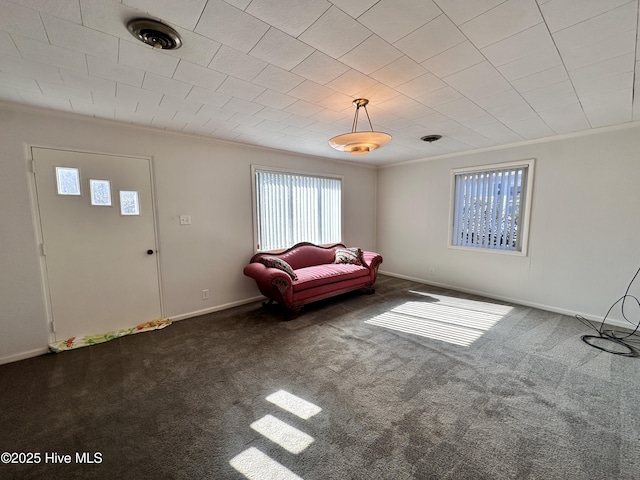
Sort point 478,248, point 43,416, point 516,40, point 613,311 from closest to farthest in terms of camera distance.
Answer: point 516,40 → point 43,416 → point 613,311 → point 478,248

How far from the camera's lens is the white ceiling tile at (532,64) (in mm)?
1709

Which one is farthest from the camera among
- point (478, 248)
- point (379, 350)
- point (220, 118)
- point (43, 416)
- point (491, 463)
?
point (478, 248)

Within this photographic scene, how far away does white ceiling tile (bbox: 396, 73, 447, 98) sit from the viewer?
2.03 metres

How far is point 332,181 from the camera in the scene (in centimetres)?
515

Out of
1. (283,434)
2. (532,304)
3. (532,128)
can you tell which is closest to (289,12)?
(283,434)

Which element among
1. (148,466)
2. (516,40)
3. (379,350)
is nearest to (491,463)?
(379,350)

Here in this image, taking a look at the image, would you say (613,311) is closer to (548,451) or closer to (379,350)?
(548,451)

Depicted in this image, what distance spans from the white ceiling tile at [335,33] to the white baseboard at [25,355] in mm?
3831

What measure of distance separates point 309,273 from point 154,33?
3077 mm

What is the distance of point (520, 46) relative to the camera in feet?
5.34

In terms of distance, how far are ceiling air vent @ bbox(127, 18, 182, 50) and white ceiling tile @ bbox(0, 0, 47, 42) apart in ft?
→ 1.47

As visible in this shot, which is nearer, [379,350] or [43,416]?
[43,416]

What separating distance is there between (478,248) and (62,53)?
540cm

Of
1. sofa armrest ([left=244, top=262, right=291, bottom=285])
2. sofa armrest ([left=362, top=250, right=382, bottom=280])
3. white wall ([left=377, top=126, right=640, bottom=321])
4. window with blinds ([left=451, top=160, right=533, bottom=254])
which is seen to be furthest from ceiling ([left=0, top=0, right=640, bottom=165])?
sofa armrest ([left=362, top=250, right=382, bottom=280])
